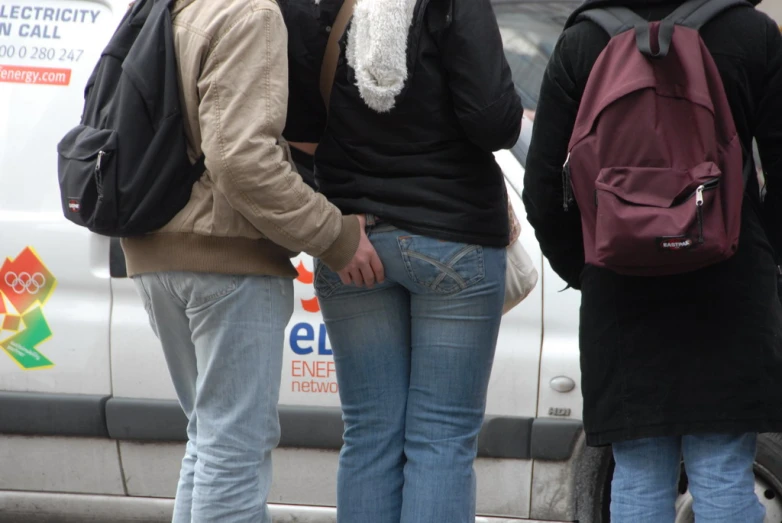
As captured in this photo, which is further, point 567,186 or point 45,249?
point 45,249

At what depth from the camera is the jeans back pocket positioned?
7.77ft

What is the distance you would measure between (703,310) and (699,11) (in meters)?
0.59

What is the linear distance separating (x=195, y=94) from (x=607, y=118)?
0.84 metres

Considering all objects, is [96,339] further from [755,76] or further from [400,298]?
[755,76]

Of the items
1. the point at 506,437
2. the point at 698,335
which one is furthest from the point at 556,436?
the point at 698,335

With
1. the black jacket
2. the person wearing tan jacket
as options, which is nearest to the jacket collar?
the person wearing tan jacket

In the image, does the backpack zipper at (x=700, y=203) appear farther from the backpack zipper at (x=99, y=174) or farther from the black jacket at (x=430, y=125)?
the backpack zipper at (x=99, y=174)

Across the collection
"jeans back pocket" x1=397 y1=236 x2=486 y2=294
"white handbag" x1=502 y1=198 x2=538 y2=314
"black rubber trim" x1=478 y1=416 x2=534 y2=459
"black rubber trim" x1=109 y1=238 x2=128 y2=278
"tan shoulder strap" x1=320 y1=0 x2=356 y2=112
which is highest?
"tan shoulder strap" x1=320 y1=0 x2=356 y2=112

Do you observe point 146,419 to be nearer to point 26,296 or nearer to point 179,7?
point 26,296

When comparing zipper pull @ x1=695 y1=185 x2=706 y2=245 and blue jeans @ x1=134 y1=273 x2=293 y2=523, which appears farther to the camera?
blue jeans @ x1=134 y1=273 x2=293 y2=523

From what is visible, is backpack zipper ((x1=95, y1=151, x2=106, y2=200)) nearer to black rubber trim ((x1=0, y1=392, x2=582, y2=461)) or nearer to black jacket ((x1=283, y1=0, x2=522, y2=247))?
black jacket ((x1=283, y1=0, x2=522, y2=247))

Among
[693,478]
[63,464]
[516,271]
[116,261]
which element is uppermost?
[516,271]

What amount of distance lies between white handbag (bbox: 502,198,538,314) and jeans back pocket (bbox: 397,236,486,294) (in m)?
0.23

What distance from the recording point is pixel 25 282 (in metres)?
3.67
